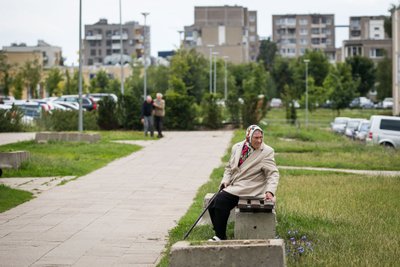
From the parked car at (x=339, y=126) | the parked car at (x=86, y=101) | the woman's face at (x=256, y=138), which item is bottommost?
the parked car at (x=339, y=126)

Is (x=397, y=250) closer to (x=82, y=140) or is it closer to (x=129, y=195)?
(x=129, y=195)

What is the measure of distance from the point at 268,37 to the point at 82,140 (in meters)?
154

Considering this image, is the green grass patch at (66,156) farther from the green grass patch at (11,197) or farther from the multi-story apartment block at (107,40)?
the multi-story apartment block at (107,40)

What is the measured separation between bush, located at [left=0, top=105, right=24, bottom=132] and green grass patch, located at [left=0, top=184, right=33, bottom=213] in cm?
2381

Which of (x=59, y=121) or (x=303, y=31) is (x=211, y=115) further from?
(x=303, y=31)

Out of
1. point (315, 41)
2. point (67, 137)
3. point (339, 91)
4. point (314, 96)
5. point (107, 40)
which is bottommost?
point (67, 137)

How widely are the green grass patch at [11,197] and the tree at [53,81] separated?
90.0 metres

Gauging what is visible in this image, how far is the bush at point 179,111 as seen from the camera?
152 feet

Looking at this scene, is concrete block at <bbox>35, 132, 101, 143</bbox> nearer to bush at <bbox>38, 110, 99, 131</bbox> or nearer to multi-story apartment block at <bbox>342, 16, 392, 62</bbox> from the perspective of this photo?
bush at <bbox>38, 110, 99, 131</bbox>

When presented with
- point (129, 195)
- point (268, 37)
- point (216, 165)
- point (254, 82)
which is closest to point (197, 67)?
point (254, 82)

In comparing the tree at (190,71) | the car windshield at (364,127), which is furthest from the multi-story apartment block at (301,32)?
the car windshield at (364,127)

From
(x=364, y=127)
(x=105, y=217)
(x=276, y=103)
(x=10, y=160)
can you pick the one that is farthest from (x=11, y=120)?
(x=276, y=103)

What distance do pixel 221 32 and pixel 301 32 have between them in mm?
43705

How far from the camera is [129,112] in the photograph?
4550 centimetres
